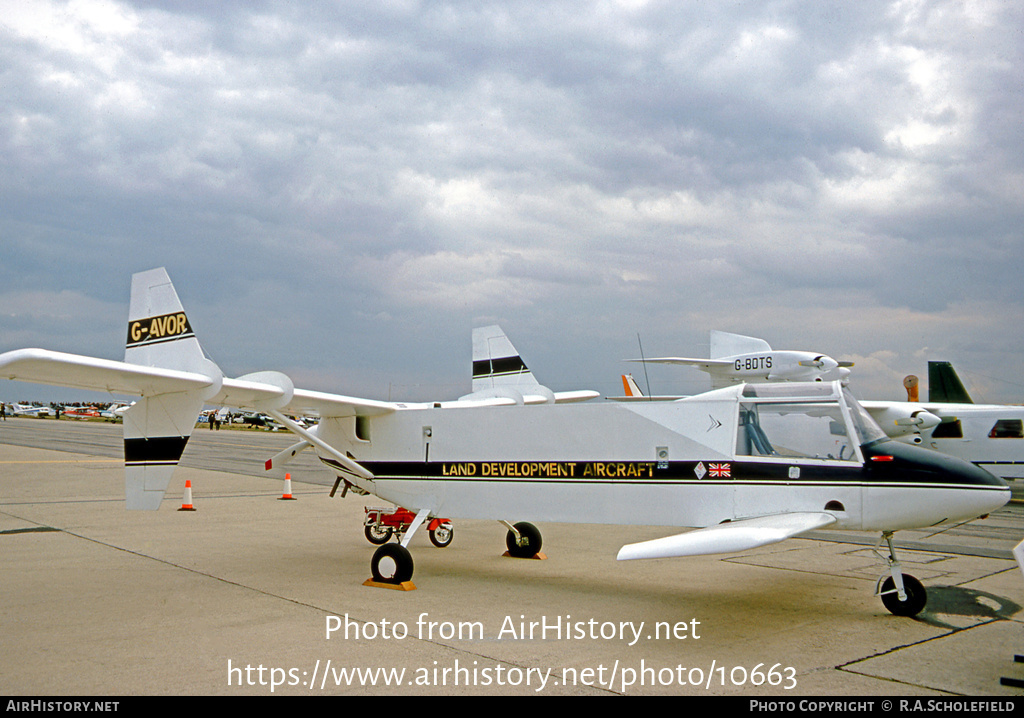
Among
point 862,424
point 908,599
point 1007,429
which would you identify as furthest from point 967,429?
point 862,424

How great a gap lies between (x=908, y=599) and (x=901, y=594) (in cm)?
12

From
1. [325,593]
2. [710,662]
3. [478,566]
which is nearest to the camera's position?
[710,662]

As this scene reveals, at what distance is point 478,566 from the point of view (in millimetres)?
10375

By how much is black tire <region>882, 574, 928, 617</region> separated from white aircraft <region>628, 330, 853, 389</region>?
19.1ft

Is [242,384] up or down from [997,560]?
up

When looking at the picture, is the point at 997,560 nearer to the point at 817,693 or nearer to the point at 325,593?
the point at 817,693

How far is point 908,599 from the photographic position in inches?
292

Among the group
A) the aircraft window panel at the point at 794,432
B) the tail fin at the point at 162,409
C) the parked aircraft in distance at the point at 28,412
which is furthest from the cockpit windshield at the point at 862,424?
the parked aircraft in distance at the point at 28,412

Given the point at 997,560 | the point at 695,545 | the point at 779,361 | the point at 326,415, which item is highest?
the point at 779,361

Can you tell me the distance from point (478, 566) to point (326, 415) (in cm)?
299

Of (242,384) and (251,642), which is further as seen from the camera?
(242,384)

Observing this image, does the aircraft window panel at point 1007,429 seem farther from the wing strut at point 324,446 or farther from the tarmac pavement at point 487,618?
the wing strut at point 324,446
